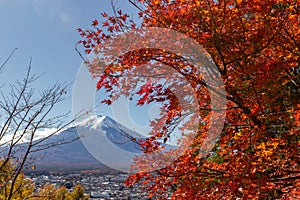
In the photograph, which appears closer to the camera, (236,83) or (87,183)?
(236,83)

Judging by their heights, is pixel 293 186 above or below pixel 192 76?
below

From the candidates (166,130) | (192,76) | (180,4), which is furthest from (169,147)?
(180,4)

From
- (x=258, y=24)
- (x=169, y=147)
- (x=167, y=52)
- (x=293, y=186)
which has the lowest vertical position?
(x=293, y=186)

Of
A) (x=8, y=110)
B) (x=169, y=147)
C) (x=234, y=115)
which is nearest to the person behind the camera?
(x=8, y=110)

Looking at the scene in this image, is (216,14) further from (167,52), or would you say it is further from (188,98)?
(188,98)

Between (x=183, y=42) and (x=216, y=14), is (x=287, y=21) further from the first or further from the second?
(x=183, y=42)

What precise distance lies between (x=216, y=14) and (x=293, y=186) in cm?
400

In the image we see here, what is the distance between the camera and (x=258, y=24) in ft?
15.4

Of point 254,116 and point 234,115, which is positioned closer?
point 254,116

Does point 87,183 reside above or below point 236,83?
below

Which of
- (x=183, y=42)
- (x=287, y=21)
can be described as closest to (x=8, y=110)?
(x=183, y=42)

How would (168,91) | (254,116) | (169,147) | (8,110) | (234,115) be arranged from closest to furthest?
1. (8,110)
2. (254,116)
3. (168,91)
4. (234,115)
5. (169,147)

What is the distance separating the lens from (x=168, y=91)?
5.35 meters

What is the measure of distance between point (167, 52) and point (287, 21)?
218cm
